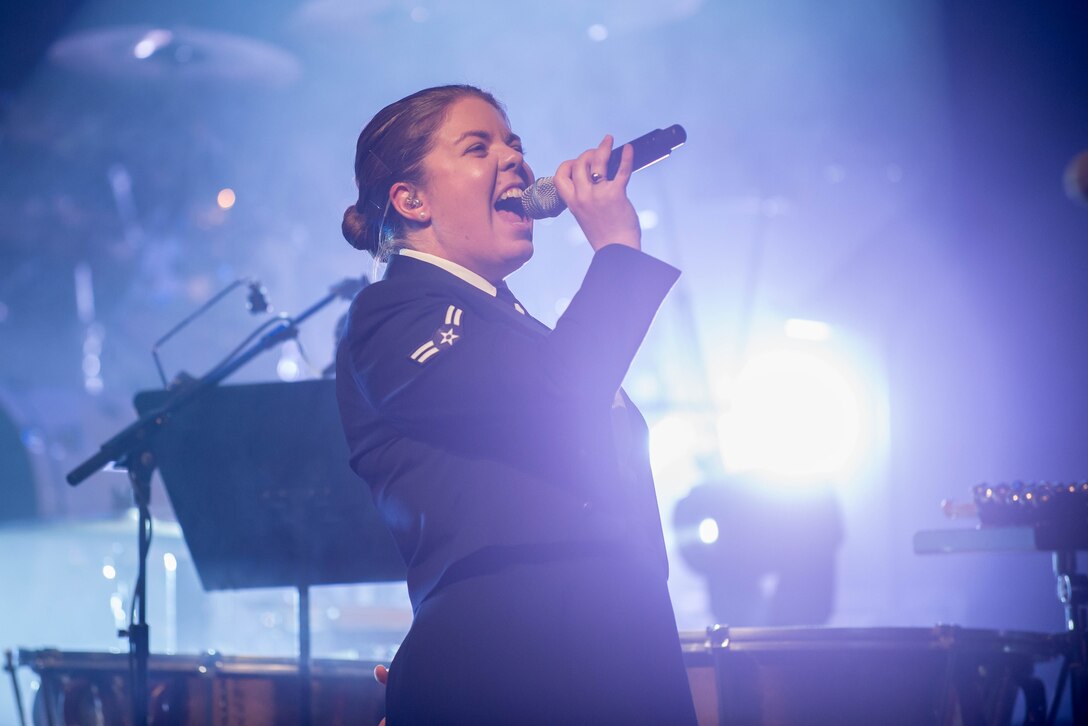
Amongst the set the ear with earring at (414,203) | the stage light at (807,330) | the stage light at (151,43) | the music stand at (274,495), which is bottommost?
the music stand at (274,495)

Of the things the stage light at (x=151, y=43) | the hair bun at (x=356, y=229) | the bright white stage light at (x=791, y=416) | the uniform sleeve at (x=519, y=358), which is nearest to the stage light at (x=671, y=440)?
the bright white stage light at (x=791, y=416)

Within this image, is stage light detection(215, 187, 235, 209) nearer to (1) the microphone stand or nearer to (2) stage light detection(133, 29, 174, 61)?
(2) stage light detection(133, 29, 174, 61)

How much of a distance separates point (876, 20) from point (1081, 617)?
3.79 m

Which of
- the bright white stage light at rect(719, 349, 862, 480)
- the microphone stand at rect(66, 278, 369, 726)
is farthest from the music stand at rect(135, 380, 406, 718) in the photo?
the bright white stage light at rect(719, 349, 862, 480)

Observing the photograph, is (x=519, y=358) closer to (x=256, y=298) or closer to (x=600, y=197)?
(x=600, y=197)

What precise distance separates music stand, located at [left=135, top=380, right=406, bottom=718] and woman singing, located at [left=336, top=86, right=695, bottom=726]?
108 centimetres

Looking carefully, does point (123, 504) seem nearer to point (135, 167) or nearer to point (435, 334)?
point (135, 167)

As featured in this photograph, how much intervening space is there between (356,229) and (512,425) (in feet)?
2.12

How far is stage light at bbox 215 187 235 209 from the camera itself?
752cm

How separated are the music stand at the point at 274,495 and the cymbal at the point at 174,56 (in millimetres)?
4209

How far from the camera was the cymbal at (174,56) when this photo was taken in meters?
6.01

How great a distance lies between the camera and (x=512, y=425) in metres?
1.30

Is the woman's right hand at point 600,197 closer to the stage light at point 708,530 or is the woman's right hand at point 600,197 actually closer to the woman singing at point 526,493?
the woman singing at point 526,493

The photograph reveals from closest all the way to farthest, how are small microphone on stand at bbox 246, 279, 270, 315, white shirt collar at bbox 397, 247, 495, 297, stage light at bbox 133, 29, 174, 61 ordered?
1. white shirt collar at bbox 397, 247, 495, 297
2. small microphone on stand at bbox 246, 279, 270, 315
3. stage light at bbox 133, 29, 174, 61
